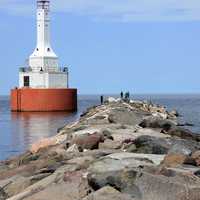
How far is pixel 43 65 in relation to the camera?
1929 inches

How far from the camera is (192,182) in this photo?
6293mm

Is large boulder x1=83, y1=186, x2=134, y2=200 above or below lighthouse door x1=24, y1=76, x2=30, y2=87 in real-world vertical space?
below

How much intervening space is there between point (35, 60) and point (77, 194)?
141 ft

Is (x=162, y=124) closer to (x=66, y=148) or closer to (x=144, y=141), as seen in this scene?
(x=66, y=148)

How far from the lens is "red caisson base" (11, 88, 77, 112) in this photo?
48.0 m

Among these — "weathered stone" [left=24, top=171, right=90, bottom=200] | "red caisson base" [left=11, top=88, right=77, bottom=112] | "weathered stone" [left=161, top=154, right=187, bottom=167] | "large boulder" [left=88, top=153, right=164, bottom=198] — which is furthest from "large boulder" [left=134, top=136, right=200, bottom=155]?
"red caisson base" [left=11, top=88, right=77, bottom=112]

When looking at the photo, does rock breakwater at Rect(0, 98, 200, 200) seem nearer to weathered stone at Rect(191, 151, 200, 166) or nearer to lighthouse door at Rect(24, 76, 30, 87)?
weathered stone at Rect(191, 151, 200, 166)

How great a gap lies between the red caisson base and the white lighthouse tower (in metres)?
0.90

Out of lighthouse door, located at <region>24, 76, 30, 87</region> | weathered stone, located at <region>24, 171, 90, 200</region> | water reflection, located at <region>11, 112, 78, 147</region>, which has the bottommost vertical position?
water reflection, located at <region>11, 112, 78, 147</region>

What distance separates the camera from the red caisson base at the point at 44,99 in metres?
48.0

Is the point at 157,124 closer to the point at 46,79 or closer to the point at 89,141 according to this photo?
the point at 89,141

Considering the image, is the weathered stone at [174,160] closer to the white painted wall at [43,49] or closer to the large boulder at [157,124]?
the large boulder at [157,124]

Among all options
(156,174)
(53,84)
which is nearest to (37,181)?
(156,174)

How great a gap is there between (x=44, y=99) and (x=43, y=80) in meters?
A: 1.55
